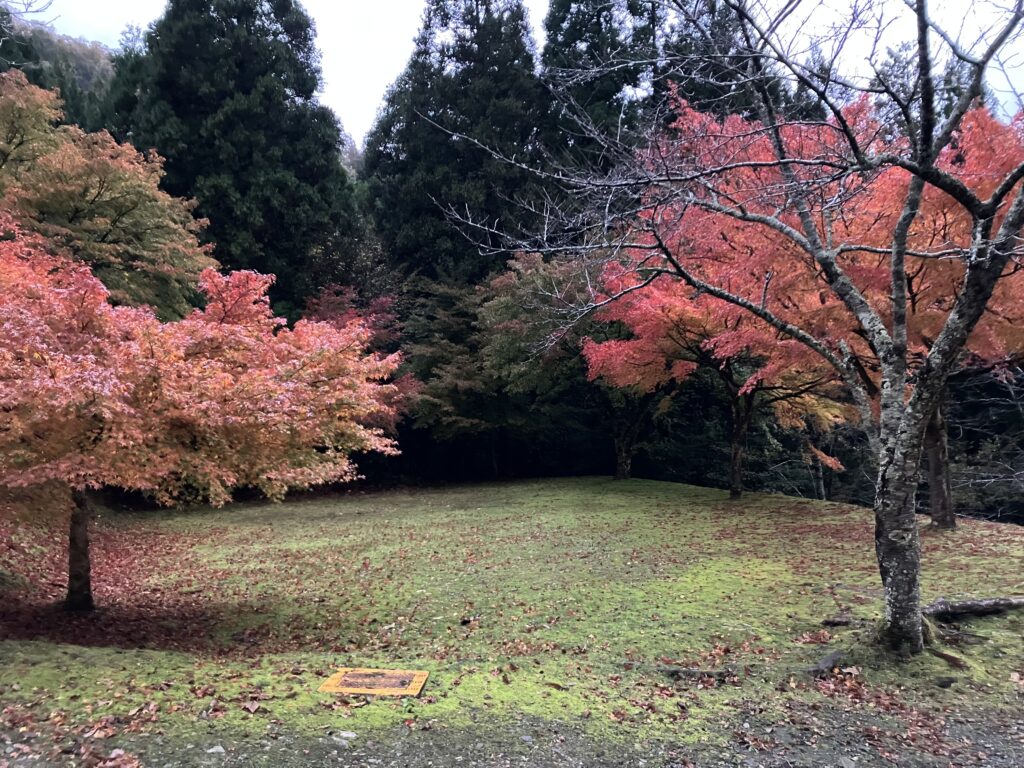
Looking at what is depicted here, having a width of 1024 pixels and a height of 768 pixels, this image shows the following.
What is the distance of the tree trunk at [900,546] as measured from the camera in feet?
15.4

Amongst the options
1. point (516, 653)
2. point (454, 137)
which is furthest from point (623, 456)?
point (516, 653)

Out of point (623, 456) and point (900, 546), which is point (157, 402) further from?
point (623, 456)

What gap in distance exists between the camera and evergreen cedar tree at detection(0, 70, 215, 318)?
12664mm

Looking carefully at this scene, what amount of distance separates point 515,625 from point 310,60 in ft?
78.7

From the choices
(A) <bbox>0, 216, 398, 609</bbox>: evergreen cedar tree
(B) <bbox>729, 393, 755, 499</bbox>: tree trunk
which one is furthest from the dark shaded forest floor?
(B) <bbox>729, 393, 755, 499</bbox>: tree trunk

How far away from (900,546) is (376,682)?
13.3 ft

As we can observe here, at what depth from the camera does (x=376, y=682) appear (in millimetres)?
4613

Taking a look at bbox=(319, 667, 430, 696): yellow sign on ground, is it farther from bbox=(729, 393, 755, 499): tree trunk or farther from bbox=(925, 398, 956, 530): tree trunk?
bbox=(729, 393, 755, 499): tree trunk

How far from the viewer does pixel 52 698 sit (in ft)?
A: 12.9

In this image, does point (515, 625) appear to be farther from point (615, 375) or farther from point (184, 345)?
point (615, 375)

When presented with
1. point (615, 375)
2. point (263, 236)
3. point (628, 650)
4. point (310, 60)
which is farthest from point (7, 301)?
point (310, 60)

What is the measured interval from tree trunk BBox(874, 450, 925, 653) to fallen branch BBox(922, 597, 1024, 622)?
2.42 feet

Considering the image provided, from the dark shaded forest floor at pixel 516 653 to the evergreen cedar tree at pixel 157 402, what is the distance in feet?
4.55

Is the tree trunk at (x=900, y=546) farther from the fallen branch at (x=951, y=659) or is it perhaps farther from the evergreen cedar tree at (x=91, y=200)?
the evergreen cedar tree at (x=91, y=200)
